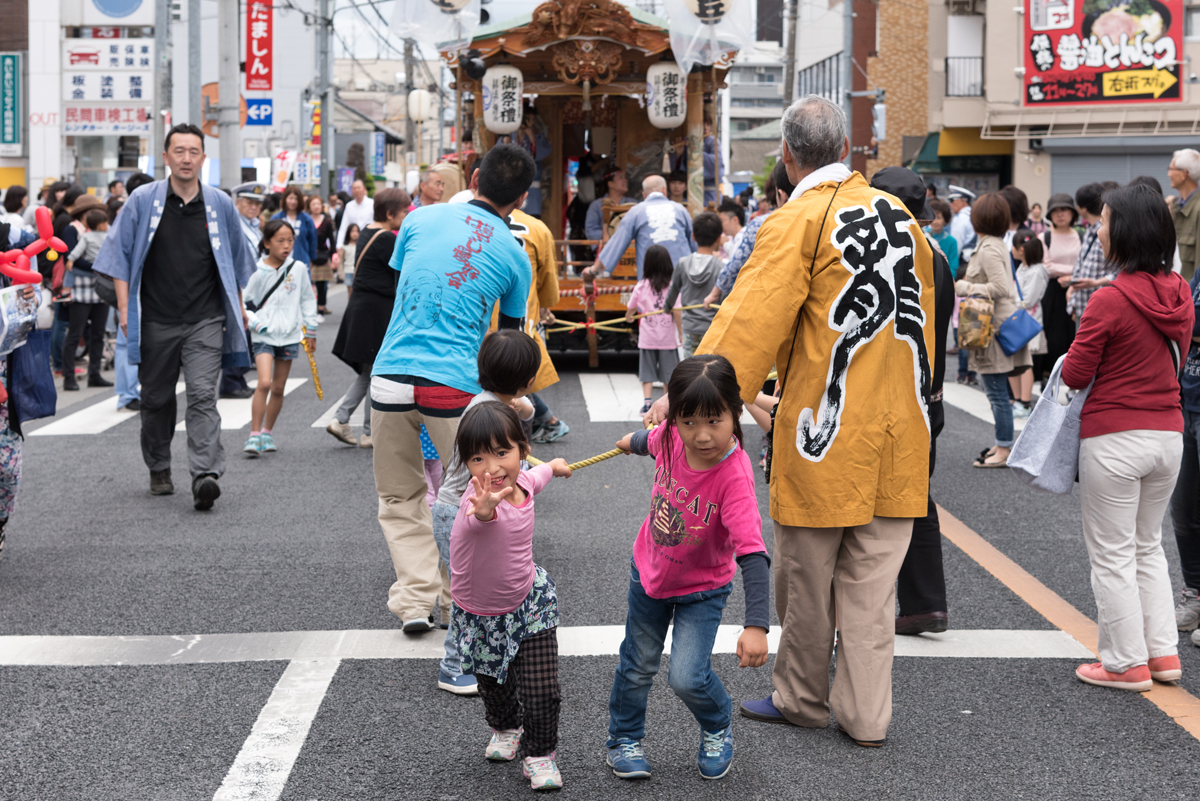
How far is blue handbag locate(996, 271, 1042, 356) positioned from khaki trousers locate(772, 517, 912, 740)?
4784mm

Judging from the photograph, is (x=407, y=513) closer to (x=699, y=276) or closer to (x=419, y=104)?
(x=699, y=276)

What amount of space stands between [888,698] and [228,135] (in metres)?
16.0

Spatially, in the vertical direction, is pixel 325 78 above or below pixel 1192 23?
below

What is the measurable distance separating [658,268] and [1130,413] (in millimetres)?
5905

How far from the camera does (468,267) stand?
4625mm


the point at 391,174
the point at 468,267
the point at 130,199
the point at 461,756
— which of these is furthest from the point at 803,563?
the point at 391,174

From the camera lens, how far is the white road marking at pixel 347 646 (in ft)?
15.1

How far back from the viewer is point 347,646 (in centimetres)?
471

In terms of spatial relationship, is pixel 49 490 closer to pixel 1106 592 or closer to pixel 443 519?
pixel 443 519

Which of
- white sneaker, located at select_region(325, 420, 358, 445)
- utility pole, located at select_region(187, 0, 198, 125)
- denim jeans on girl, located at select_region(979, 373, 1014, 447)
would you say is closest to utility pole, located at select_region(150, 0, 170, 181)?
utility pole, located at select_region(187, 0, 198, 125)

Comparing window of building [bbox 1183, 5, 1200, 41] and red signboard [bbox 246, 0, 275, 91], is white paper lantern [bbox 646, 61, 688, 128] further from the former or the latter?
window of building [bbox 1183, 5, 1200, 41]

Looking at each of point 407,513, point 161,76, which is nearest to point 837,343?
point 407,513

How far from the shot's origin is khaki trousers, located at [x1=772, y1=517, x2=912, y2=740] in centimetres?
378

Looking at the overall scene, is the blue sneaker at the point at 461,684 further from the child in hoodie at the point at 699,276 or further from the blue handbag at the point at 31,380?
the child in hoodie at the point at 699,276
